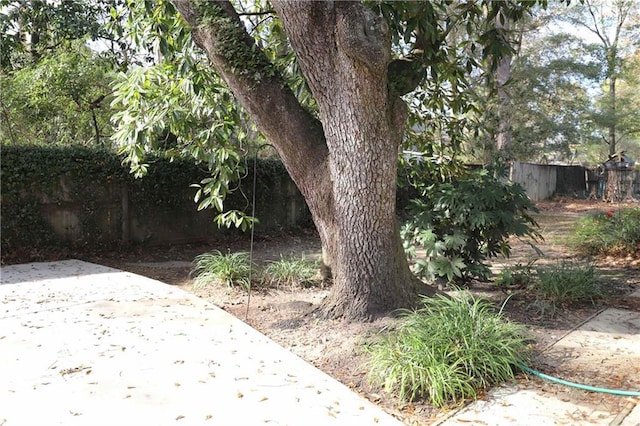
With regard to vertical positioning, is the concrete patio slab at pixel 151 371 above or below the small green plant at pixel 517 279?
below

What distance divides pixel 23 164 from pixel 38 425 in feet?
19.4

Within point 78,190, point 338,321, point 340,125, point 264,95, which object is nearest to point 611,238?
point 338,321

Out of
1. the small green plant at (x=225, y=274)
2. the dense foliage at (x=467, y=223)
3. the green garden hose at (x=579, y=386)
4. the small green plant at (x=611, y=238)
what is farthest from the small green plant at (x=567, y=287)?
the small green plant at (x=225, y=274)

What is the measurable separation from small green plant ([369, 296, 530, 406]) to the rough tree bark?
2.39 feet

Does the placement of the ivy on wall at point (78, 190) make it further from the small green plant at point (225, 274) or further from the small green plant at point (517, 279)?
the small green plant at point (517, 279)

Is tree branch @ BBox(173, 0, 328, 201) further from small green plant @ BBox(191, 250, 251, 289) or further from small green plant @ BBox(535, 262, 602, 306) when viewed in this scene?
small green plant @ BBox(535, 262, 602, 306)

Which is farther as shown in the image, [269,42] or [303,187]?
[269,42]

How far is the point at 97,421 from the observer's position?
2.91m

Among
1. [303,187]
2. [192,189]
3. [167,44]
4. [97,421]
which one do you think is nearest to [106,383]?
[97,421]

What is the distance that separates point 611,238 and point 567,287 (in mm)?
3405

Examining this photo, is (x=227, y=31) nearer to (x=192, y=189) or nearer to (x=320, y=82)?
(x=320, y=82)

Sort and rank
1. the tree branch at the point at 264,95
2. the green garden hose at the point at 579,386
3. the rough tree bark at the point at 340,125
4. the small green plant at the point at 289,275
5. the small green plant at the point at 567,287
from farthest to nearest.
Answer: the small green plant at the point at 289,275, the small green plant at the point at 567,287, the tree branch at the point at 264,95, the rough tree bark at the point at 340,125, the green garden hose at the point at 579,386

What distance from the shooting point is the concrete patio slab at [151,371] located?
3.02 metres

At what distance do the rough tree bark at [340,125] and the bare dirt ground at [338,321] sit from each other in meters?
0.36
